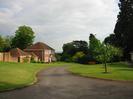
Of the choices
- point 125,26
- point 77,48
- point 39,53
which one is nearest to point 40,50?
point 39,53

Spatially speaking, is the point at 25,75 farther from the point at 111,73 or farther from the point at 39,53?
the point at 39,53

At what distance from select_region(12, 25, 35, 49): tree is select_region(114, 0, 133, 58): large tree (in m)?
50.0

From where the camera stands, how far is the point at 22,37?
121875 mm

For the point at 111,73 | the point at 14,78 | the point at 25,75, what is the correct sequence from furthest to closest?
the point at 111,73 → the point at 25,75 → the point at 14,78

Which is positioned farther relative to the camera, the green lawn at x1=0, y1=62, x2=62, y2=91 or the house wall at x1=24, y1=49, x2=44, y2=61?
the house wall at x1=24, y1=49, x2=44, y2=61

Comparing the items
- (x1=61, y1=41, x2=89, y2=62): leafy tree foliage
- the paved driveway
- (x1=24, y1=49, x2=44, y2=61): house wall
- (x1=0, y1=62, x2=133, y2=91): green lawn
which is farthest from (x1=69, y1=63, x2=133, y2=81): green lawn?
(x1=24, y1=49, x2=44, y2=61): house wall

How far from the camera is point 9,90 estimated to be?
969 inches

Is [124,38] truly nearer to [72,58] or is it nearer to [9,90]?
[72,58]

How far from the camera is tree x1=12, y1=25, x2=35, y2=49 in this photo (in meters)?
122

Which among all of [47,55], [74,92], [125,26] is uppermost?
[125,26]

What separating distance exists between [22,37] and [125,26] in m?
56.2

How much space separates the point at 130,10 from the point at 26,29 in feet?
184

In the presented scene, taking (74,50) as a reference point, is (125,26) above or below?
above

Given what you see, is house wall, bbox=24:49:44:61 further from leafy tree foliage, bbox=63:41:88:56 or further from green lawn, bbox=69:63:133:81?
green lawn, bbox=69:63:133:81
